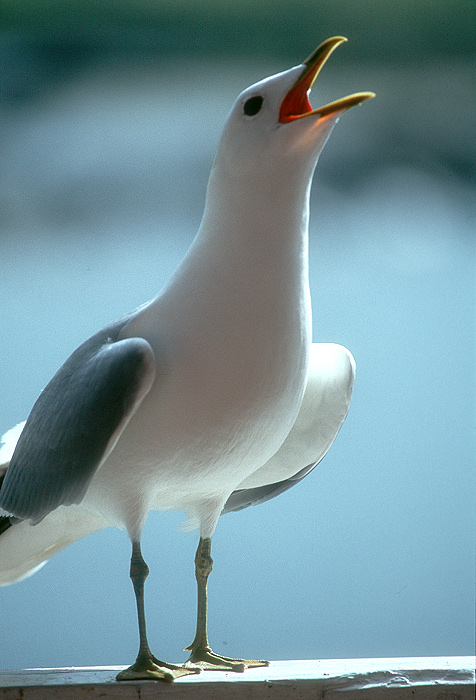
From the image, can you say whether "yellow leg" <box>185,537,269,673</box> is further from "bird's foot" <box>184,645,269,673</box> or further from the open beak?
the open beak

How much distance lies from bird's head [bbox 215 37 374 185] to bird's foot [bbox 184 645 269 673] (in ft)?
2.07

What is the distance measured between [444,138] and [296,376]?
37.9 inches

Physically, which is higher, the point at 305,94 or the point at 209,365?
the point at 305,94

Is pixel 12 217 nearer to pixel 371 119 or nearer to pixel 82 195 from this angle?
pixel 82 195

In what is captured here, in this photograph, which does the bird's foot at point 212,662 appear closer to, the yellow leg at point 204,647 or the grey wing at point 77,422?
the yellow leg at point 204,647

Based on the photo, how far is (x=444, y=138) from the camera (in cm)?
161

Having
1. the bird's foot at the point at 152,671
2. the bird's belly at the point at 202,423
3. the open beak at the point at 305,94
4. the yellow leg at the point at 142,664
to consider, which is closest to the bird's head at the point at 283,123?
the open beak at the point at 305,94

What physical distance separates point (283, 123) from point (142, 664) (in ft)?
2.20

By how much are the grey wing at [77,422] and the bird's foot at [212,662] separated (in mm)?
289

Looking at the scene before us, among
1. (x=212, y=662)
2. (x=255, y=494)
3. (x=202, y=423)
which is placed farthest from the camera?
(x=255, y=494)

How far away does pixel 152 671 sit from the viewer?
88cm

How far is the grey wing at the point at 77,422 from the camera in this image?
824mm

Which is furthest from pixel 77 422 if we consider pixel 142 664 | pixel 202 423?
pixel 142 664

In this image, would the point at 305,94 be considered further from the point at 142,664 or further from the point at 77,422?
the point at 142,664
